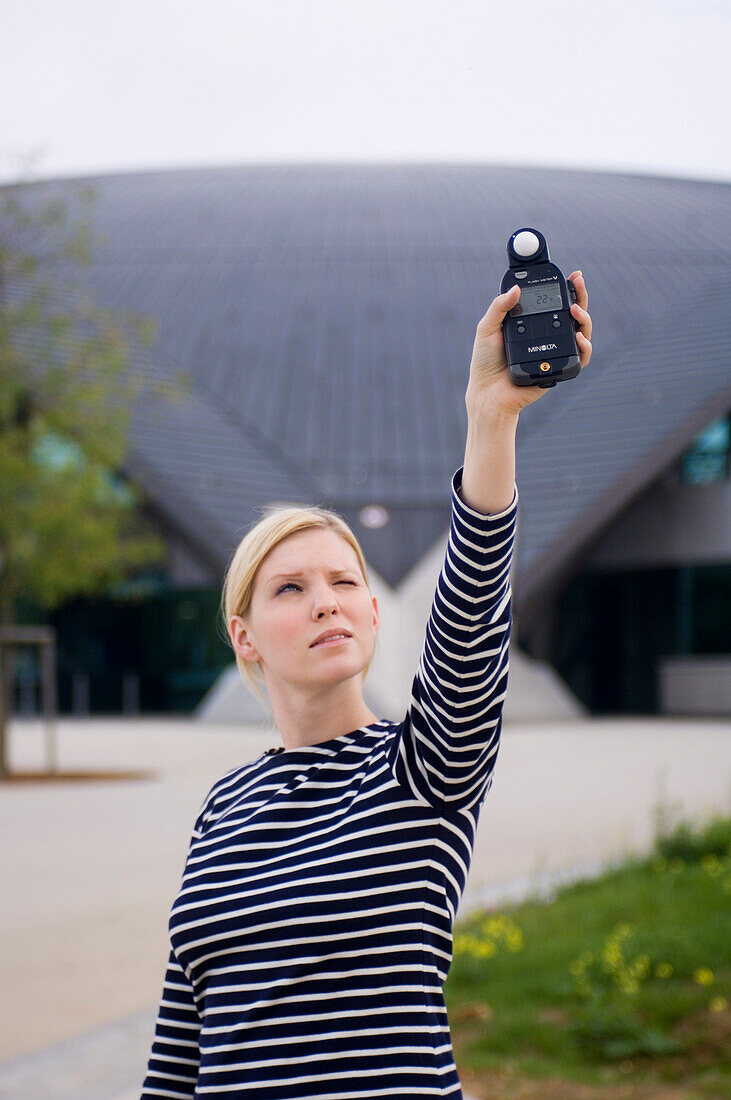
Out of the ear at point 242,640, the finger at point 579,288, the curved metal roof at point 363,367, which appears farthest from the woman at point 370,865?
the curved metal roof at point 363,367

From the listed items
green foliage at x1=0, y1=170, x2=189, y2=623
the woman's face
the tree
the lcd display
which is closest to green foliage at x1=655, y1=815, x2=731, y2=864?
the woman's face

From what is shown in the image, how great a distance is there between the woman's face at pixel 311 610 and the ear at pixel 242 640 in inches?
2.6

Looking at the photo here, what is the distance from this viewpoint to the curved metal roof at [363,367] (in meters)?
21.8

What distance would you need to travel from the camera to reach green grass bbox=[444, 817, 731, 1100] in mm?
3773

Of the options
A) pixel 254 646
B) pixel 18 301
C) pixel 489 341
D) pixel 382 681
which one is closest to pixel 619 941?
pixel 254 646

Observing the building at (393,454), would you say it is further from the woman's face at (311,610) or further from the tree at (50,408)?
the woman's face at (311,610)

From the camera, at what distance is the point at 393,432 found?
25.1m

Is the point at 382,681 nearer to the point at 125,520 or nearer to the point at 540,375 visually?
the point at 125,520

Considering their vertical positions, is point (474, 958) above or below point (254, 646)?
below

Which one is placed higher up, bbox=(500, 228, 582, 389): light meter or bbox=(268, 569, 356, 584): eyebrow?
bbox=(500, 228, 582, 389): light meter

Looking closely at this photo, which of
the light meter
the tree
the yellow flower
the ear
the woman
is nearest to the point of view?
the light meter

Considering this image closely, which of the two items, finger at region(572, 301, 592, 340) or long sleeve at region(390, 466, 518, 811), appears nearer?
finger at region(572, 301, 592, 340)

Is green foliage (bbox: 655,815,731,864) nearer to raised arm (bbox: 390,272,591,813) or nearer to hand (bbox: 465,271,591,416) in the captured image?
raised arm (bbox: 390,272,591,813)

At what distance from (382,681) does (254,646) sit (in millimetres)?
17812
